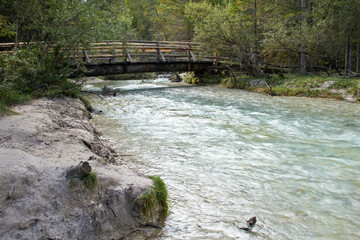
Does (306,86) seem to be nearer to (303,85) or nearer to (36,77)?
(303,85)

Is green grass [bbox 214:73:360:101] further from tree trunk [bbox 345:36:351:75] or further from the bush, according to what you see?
the bush

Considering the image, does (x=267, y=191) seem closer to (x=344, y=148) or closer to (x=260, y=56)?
(x=344, y=148)

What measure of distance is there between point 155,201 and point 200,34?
674 inches

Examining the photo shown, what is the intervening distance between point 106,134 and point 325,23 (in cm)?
1316

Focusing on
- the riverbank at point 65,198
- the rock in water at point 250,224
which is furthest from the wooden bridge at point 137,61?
the rock in water at point 250,224

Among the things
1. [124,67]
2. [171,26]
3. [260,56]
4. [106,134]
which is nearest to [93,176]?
[106,134]

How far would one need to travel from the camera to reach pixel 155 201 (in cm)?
336

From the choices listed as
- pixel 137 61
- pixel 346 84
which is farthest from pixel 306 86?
pixel 137 61

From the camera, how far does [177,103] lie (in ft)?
43.3

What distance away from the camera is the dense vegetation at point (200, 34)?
8.25 m

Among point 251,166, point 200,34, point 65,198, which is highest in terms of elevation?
point 200,34

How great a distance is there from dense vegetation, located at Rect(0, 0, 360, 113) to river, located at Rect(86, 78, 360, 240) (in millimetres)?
2428

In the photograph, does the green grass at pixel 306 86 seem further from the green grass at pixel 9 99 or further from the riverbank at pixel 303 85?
the green grass at pixel 9 99

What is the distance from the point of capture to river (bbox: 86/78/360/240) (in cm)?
348
